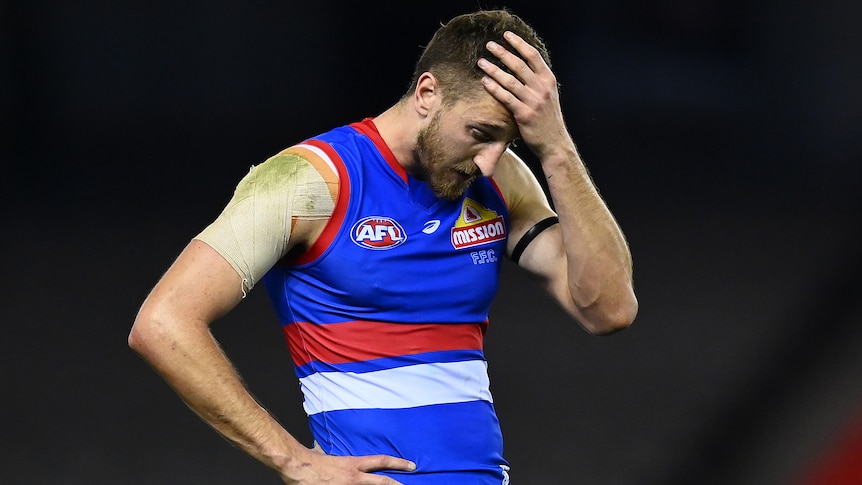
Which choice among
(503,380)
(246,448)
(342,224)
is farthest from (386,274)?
(503,380)

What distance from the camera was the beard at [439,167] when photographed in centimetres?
174

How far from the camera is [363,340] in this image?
170 centimetres

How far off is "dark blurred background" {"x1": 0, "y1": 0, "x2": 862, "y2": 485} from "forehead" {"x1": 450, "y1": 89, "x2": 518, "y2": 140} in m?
1.60

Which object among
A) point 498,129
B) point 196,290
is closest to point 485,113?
point 498,129

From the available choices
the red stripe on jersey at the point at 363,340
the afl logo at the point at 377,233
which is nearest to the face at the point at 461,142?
the afl logo at the point at 377,233

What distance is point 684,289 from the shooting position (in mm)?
3387

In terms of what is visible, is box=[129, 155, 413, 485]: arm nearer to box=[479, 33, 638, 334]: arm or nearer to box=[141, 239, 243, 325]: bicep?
box=[141, 239, 243, 325]: bicep

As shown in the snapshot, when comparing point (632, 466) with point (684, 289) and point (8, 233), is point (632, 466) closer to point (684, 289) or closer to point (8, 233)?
point (684, 289)

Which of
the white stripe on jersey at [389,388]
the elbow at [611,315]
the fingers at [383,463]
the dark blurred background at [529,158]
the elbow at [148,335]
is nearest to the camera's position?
the elbow at [148,335]

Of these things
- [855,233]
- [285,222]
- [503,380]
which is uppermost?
[285,222]

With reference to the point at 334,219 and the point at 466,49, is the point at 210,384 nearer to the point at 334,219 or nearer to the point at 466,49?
the point at 334,219

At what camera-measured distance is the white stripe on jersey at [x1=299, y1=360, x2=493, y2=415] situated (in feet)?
5.62

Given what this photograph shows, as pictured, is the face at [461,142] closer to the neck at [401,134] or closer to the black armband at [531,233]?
the neck at [401,134]

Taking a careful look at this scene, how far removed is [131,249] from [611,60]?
1494 millimetres
